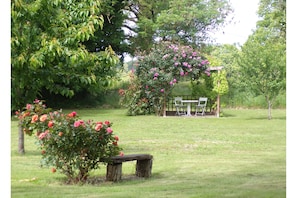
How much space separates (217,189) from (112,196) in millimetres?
664

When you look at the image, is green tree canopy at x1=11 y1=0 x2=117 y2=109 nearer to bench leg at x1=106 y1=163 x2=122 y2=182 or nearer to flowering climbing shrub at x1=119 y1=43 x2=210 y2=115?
bench leg at x1=106 y1=163 x2=122 y2=182

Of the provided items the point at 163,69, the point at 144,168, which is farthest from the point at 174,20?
the point at 144,168

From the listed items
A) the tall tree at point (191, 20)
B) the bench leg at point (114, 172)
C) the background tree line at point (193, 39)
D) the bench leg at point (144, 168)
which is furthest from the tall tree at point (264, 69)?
the bench leg at point (114, 172)

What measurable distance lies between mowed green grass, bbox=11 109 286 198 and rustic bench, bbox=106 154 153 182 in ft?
0.18

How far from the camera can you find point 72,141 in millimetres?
3283

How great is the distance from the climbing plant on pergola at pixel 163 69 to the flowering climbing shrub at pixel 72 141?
4789 millimetres

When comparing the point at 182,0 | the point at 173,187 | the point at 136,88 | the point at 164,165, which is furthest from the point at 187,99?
the point at 173,187

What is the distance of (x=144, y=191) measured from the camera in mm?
3318

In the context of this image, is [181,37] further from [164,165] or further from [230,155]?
[164,165]

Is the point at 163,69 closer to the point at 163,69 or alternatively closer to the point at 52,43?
the point at 163,69

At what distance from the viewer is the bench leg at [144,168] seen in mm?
3764

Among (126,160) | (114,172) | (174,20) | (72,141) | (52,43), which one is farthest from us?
(174,20)

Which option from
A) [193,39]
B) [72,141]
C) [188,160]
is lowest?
[188,160]

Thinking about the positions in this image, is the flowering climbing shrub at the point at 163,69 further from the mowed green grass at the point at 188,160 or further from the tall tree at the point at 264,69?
the tall tree at the point at 264,69
